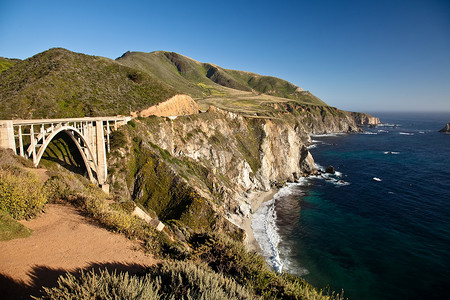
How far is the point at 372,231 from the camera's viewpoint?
38188 mm

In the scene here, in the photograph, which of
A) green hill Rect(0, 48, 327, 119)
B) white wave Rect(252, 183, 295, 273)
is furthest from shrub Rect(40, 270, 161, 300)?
green hill Rect(0, 48, 327, 119)

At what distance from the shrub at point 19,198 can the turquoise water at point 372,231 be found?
87.2 feet

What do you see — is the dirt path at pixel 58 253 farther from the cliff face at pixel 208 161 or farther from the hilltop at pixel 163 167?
the cliff face at pixel 208 161

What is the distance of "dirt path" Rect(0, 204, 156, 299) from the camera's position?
7.65 meters

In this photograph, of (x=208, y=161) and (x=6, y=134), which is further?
(x=208, y=161)

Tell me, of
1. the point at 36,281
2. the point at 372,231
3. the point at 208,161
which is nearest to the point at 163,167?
the point at 208,161

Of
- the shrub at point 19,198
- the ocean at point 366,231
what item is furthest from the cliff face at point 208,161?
the shrub at point 19,198

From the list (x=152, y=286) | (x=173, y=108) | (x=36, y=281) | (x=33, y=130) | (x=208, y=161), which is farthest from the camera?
(x=173, y=108)

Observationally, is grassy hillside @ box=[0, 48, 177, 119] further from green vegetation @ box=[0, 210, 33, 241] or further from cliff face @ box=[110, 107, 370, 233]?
green vegetation @ box=[0, 210, 33, 241]

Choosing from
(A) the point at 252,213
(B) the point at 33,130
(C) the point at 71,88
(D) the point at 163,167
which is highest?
(C) the point at 71,88

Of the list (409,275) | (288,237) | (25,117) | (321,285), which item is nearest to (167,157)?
(25,117)

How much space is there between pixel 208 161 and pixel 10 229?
41268 millimetres

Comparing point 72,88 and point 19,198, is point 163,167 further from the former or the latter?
point 19,198

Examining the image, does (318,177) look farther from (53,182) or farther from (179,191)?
(53,182)
